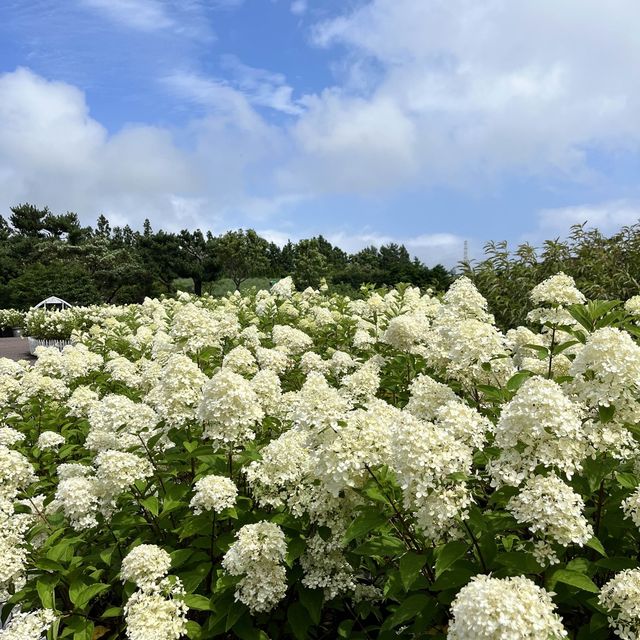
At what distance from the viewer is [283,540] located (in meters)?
2.62

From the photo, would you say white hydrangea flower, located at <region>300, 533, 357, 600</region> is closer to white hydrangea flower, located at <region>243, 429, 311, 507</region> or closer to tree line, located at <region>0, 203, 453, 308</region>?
white hydrangea flower, located at <region>243, 429, 311, 507</region>

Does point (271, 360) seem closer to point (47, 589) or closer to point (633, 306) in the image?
point (47, 589)

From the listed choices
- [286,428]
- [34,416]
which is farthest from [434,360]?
[34,416]

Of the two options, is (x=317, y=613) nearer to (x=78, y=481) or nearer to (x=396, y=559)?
(x=396, y=559)

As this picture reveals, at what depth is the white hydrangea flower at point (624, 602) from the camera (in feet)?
6.24

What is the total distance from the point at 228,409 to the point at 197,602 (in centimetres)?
102

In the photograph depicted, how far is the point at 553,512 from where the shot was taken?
6.36ft

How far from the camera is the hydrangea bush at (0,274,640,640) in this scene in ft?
6.79

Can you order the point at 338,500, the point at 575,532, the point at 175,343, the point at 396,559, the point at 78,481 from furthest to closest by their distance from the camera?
1. the point at 175,343
2. the point at 78,481
3. the point at 396,559
4. the point at 338,500
5. the point at 575,532

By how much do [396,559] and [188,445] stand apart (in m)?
1.46

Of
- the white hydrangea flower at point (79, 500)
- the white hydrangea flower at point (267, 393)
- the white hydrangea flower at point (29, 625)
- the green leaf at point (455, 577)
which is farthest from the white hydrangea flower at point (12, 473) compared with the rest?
the green leaf at point (455, 577)

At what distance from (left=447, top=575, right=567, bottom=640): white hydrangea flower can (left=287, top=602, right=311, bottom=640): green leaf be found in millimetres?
1167

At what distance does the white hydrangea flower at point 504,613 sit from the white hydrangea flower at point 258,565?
104cm

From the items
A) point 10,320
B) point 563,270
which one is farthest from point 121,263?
point 563,270
